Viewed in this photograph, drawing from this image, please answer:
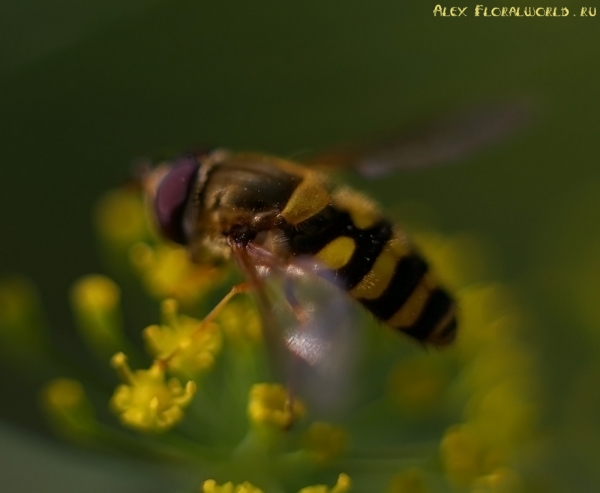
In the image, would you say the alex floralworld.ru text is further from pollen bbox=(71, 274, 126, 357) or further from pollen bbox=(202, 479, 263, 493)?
pollen bbox=(202, 479, 263, 493)

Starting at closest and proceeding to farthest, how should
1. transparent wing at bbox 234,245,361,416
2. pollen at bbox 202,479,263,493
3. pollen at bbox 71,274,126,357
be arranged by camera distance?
transparent wing at bbox 234,245,361,416
pollen at bbox 202,479,263,493
pollen at bbox 71,274,126,357

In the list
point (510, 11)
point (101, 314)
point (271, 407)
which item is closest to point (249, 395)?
point (271, 407)

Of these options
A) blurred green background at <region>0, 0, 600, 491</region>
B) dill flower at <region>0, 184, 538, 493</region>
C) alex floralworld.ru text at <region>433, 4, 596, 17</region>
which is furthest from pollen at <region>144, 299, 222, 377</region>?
alex floralworld.ru text at <region>433, 4, 596, 17</region>

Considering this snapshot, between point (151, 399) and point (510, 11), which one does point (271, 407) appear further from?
point (510, 11)

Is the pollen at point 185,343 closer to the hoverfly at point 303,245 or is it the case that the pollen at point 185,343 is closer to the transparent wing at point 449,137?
the hoverfly at point 303,245

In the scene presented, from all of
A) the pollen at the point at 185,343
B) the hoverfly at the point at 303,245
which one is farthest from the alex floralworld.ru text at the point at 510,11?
the pollen at the point at 185,343

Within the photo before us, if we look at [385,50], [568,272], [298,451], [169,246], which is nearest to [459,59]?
[385,50]

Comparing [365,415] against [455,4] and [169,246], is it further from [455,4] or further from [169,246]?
[455,4]
